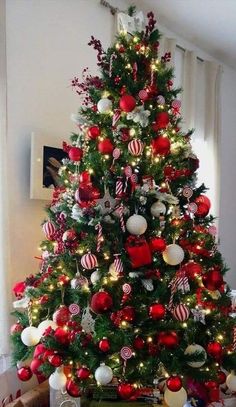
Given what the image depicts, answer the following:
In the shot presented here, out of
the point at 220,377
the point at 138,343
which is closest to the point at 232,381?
the point at 220,377

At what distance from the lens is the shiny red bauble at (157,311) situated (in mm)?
1438

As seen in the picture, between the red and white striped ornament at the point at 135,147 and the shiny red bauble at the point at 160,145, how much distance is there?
6cm

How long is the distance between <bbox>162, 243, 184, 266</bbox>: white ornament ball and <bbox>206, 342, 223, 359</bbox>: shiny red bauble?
33cm

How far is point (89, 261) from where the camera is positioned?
1471 millimetres

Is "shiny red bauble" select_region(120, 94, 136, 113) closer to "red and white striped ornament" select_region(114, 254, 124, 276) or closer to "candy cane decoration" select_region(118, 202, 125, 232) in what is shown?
"candy cane decoration" select_region(118, 202, 125, 232)

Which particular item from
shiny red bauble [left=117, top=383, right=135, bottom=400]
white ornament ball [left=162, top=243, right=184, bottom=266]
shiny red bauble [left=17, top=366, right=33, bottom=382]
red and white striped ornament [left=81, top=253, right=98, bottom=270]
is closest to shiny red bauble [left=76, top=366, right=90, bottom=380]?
shiny red bauble [left=117, top=383, right=135, bottom=400]

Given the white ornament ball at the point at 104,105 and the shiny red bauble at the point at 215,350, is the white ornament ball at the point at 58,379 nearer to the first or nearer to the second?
the shiny red bauble at the point at 215,350

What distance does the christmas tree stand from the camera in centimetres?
146

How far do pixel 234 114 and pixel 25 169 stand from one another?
8.34ft

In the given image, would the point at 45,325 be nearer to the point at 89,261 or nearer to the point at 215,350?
the point at 89,261

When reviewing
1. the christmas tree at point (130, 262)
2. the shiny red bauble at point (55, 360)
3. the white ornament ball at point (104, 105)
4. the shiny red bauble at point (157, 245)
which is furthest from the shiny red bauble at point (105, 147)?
the shiny red bauble at point (55, 360)

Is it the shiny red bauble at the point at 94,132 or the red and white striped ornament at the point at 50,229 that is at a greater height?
the shiny red bauble at the point at 94,132

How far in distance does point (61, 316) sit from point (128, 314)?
0.25 m

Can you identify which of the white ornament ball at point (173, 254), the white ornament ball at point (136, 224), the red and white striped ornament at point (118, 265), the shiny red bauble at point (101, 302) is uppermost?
the white ornament ball at point (136, 224)
